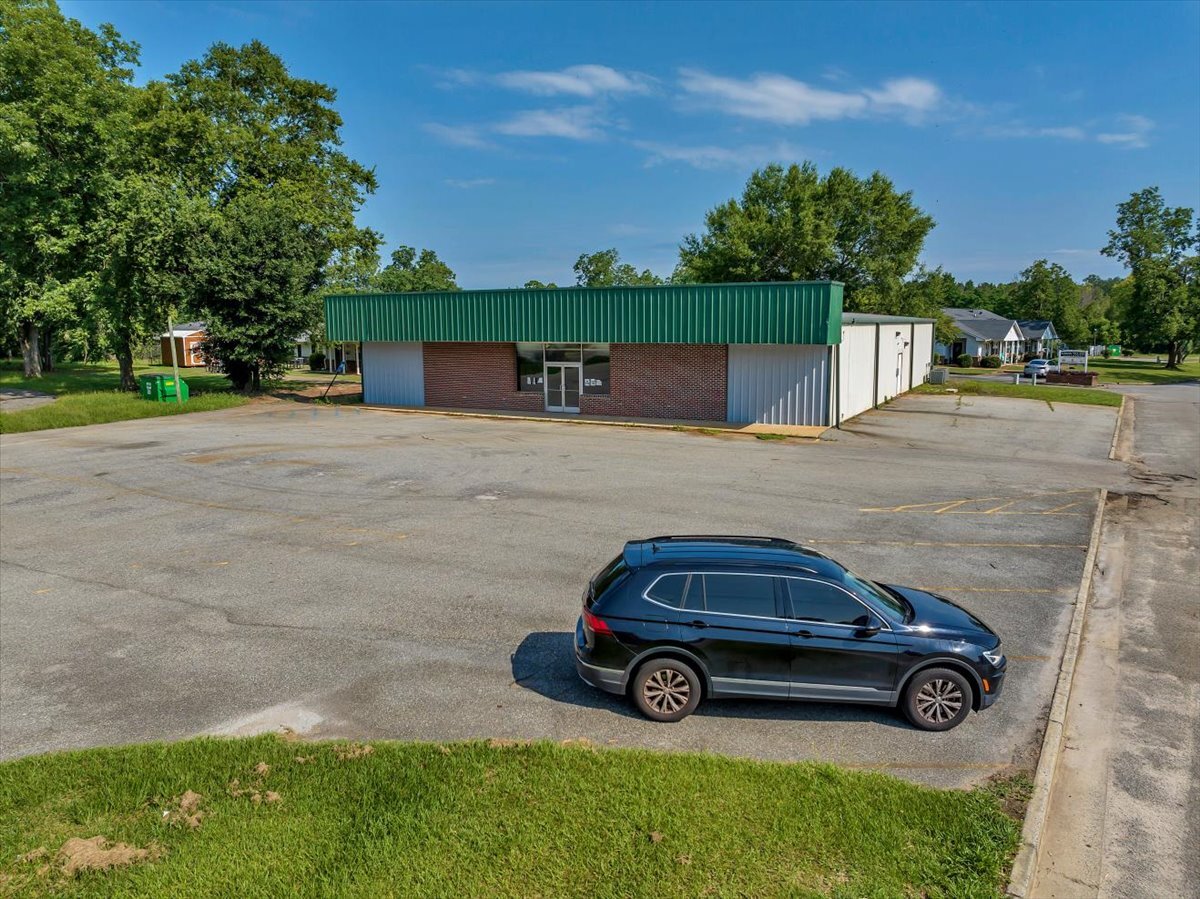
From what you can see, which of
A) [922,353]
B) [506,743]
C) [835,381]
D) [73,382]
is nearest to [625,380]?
[835,381]

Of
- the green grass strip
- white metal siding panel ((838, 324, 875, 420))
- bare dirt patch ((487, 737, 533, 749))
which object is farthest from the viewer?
white metal siding panel ((838, 324, 875, 420))

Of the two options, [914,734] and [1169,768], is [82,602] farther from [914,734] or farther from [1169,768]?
[1169,768]

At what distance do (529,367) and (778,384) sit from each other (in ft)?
36.8

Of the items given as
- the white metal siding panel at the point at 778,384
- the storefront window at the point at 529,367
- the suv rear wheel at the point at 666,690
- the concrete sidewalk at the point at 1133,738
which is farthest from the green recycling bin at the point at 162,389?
the concrete sidewalk at the point at 1133,738

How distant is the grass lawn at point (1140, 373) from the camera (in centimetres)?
6160

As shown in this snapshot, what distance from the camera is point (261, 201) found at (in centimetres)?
4050

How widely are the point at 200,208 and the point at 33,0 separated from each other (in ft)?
53.9

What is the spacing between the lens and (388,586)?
12.0 m

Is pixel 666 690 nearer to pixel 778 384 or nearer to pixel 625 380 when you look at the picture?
pixel 778 384

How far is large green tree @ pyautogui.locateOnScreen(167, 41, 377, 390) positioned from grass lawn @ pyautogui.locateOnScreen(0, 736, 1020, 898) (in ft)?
113

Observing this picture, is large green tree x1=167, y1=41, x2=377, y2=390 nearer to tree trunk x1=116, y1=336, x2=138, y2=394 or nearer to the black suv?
tree trunk x1=116, y1=336, x2=138, y2=394

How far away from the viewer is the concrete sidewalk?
6070 mm

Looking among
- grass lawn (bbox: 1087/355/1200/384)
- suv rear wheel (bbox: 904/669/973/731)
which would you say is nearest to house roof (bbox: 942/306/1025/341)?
grass lawn (bbox: 1087/355/1200/384)

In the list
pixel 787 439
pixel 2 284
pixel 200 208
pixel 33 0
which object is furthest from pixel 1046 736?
pixel 33 0
